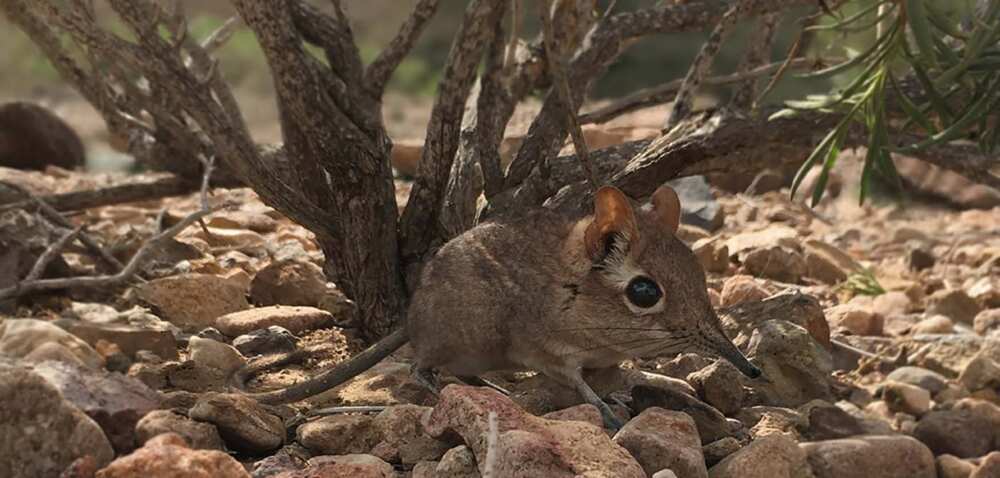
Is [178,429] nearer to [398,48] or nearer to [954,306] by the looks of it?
[398,48]

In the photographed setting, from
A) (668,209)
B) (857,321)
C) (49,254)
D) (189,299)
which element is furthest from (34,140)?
(668,209)

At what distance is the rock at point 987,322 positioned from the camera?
631cm

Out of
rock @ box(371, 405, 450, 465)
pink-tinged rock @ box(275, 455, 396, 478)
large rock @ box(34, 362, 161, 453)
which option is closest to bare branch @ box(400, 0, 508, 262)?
rock @ box(371, 405, 450, 465)

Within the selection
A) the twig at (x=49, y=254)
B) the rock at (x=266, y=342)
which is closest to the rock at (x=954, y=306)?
the rock at (x=266, y=342)

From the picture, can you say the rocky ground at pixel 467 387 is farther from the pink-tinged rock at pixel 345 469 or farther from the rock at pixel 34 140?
the rock at pixel 34 140

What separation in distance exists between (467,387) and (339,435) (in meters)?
0.41

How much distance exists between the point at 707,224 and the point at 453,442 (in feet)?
12.8

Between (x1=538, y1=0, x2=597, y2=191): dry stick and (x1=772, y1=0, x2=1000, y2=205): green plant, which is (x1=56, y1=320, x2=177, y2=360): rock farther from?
(x1=772, y1=0, x2=1000, y2=205): green plant

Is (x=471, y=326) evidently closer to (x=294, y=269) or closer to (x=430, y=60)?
(x=294, y=269)

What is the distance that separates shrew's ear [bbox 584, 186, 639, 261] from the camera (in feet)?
14.0

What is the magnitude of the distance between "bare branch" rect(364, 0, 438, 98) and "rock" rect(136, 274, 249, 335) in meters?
0.99

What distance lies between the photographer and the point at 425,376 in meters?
4.53

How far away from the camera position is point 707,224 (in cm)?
739

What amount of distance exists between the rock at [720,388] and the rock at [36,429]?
212cm
